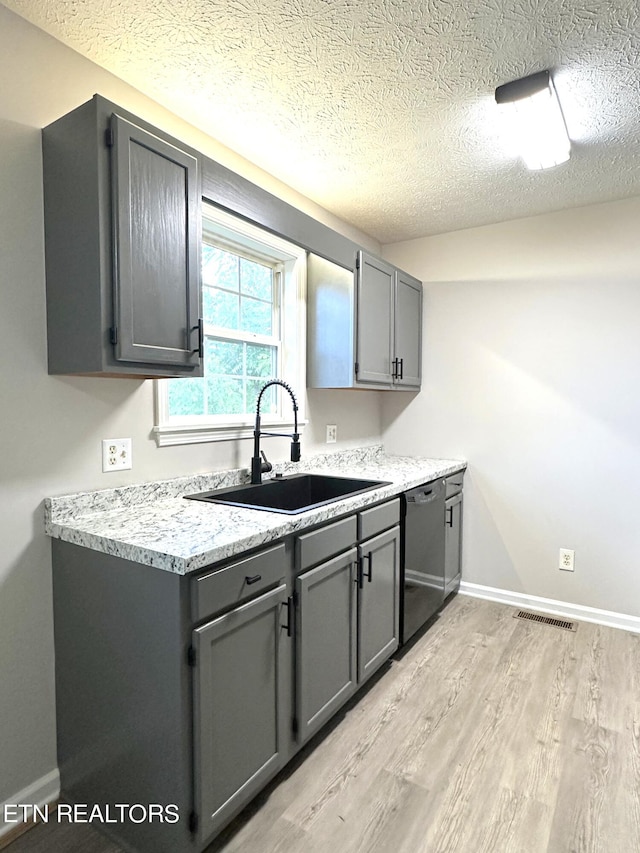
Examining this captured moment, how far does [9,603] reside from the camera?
4.98 feet

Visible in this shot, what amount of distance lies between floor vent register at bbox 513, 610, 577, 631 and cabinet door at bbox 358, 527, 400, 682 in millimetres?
1089

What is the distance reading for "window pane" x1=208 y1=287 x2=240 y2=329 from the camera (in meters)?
2.35

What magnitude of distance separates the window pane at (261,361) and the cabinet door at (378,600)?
1.10 metres

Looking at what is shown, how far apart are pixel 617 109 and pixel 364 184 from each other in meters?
1.20

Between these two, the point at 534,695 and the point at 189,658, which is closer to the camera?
the point at 189,658

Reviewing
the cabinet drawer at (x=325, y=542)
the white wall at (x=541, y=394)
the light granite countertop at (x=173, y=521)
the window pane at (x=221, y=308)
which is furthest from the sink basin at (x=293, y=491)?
the white wall at (x=541, y=394)

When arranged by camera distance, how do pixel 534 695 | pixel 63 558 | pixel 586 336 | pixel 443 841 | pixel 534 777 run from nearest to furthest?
pixel 443 841 → pixel 63 558 → pixel 534 777 → pixel 534 695 → pixel 586 336

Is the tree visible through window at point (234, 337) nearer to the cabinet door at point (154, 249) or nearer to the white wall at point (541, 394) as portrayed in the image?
the cabinet door at point (154, 249)

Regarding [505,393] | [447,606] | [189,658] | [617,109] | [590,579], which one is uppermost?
[617,109]

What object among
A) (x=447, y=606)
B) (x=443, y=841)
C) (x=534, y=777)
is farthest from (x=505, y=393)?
(x=443, y=841)

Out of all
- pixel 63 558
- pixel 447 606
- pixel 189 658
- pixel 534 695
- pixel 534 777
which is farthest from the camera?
pixel 447 606

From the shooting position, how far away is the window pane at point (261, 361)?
8.55 feet

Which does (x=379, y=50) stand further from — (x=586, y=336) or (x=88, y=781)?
(x=88, y=781)

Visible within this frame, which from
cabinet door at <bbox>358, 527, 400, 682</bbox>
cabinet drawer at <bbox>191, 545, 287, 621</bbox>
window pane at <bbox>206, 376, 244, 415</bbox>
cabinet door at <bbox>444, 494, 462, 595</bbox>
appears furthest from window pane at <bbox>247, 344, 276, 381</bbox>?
cabinet door at <bbox>444, 494, 462, 595</bbox>
